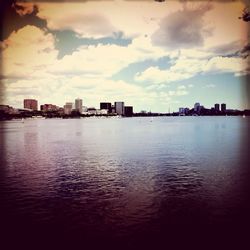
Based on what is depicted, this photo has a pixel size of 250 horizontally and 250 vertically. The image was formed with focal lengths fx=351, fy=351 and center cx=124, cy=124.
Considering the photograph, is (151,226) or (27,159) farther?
(27,159)

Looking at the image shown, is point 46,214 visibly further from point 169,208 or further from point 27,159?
point 27,159

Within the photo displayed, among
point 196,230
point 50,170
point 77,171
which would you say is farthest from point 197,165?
point 196,230

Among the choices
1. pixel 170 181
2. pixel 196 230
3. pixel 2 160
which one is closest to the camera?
pixel 196 230

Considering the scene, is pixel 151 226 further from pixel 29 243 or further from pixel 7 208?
pixel 7 208

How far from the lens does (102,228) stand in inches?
545

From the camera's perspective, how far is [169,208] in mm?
16328

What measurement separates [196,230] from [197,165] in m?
14.7

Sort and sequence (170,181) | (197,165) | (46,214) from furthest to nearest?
(197,165)
(170,181)
(46,214)

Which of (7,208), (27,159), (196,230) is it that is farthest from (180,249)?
(27,159)

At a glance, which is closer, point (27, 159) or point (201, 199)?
point (201, 199)

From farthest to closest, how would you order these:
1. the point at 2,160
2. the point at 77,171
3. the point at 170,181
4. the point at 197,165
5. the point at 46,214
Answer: the point at 2,160, the point at 197,165, the point at 77,171, the point at 170,181, the point at 46,214

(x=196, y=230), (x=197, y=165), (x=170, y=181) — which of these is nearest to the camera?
(x=196, y=230)

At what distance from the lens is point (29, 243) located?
41.6ft

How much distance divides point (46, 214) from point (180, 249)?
21.0 ft
